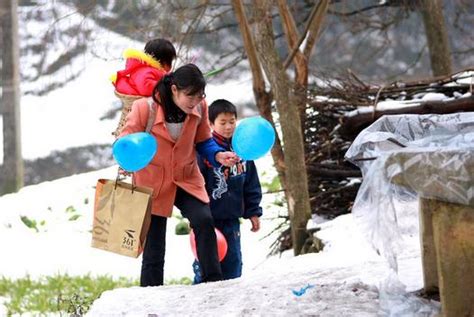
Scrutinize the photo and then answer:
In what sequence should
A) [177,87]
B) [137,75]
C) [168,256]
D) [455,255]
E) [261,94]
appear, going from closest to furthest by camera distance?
[455,255] → [177,87] → [137,75] → [261,94] → [168,256]

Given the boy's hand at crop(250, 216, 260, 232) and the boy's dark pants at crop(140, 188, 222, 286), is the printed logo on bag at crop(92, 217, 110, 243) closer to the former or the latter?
the boy's dark pants at crop(140, 188, 222, 286)

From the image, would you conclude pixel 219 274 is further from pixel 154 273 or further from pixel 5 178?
pixel 5 178

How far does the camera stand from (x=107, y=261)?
29.6 feet

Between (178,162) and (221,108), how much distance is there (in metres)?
0.76

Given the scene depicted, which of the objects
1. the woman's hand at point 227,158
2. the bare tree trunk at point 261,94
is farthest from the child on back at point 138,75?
the bare tree trunk at point 261,94

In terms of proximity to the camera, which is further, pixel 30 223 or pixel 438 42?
pixel 30 223

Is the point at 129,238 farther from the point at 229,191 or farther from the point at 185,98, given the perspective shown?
the point at 229,191

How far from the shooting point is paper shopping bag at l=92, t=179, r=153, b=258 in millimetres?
4152

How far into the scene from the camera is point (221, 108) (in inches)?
198

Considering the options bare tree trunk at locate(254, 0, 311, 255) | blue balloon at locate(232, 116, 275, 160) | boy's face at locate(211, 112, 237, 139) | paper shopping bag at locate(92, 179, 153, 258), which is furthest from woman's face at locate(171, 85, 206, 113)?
bare tree trunk at locate(254, 0, 311, 255)

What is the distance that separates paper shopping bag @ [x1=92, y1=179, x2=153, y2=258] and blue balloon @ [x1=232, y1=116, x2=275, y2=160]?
466 millimetres

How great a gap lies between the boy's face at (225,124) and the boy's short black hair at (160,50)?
587 mm

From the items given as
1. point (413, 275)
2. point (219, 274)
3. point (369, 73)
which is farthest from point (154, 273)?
point (369, 73)

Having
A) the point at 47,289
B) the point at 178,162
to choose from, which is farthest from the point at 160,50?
Result: the point at 47,289
